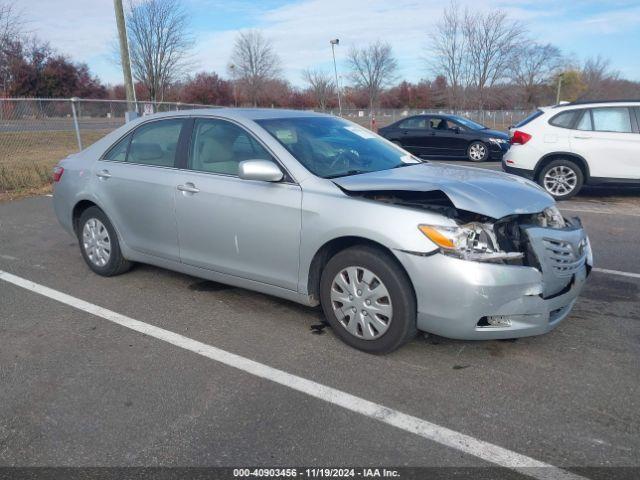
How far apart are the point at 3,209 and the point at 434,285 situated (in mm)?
8442

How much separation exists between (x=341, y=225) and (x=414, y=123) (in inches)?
513

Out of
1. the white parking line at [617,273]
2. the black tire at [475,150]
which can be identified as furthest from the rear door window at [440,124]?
the white parking line at [617,273]

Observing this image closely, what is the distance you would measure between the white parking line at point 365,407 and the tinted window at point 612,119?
25.6 feet

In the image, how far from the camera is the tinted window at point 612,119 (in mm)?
8641

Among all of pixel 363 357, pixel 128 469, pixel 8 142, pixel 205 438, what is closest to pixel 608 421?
pixel 363 357

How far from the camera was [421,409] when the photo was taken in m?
2.92

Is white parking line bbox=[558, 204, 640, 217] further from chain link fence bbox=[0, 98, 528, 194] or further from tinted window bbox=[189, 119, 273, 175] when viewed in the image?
chain link fence bbox=[0, 98, 528, 194]

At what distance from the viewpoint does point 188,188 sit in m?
4.30

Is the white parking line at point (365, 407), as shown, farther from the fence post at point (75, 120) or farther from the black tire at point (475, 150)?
the black tire at point (475, 150)

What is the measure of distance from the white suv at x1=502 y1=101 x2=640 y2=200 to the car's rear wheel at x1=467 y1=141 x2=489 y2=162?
17.8 ft

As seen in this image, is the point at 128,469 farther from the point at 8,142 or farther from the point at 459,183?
the point at 8,142

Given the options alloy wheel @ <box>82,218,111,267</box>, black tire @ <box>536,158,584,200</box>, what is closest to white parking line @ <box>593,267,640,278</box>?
black tire @ <box>536,158,584,200</box>

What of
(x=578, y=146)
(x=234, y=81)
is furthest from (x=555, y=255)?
(x=234, y=81)

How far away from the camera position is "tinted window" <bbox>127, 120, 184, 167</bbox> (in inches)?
181
